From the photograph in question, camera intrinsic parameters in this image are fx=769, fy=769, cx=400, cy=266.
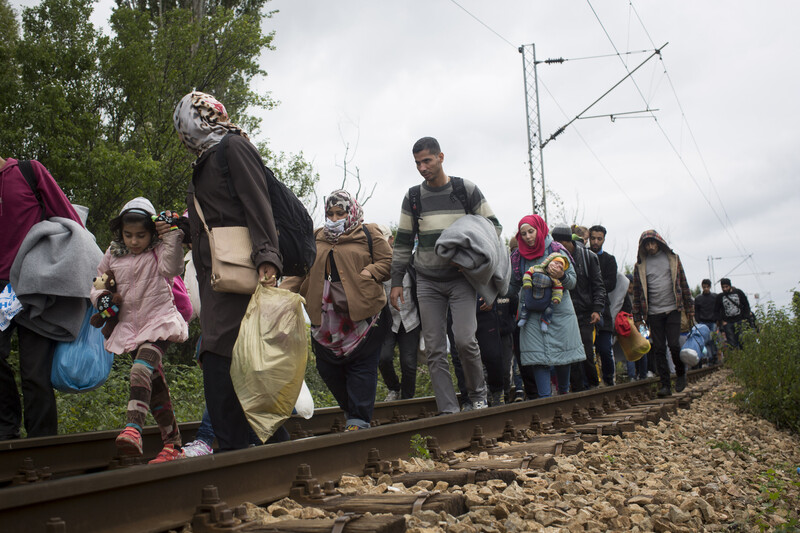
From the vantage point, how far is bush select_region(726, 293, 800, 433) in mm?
8344

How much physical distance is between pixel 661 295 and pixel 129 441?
7.70 meters

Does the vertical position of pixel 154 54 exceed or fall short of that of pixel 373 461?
it exceeds it

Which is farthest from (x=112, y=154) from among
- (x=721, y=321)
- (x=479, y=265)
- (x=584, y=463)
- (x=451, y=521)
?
(x=721, y=321)

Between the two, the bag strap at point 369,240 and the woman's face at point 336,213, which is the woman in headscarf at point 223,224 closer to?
the woman's face at point 336,213

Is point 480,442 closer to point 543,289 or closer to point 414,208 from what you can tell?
point 414,208

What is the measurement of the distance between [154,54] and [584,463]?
14386mm

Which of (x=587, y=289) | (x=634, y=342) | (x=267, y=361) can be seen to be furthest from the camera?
(x=634, y=342)

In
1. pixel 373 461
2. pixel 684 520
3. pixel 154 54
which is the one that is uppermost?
pixel 154 54

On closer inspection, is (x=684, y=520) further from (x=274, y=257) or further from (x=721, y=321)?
(x=721, y=321)

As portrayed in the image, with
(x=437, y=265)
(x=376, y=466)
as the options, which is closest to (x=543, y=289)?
(x=437, y=265)

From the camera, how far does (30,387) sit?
4762mm

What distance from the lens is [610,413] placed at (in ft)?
25.5

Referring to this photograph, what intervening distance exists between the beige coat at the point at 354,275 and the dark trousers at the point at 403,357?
3098 mm

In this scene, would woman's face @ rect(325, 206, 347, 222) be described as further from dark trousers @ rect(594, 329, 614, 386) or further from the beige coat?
dark trousers @ rect(594, 329, 614, 386)
